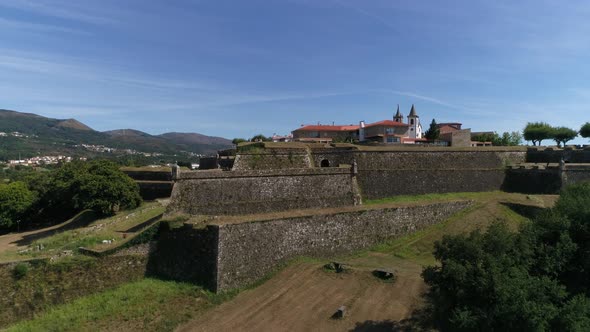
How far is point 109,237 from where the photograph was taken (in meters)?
22.5

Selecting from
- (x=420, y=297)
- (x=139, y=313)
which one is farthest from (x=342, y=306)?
(x=139, y=313)

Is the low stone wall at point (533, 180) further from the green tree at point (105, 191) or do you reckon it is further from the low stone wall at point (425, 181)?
the green tree at point (105, 191)

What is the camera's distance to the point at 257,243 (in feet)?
66.9

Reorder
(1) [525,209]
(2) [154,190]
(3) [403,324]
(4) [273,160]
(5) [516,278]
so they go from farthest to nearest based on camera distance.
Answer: (2) [154,190]
(4) [273,160]
(1) [525,209]
(3) [403,324]
(5) [516,278]

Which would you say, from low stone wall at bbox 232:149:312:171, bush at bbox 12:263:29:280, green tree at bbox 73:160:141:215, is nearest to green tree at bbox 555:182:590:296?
low stone wall at bbox 232:149:312:171

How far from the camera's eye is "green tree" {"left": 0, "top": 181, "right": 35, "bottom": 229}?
1341 inches

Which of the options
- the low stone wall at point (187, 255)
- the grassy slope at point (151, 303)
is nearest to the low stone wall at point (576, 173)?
the grassy slope at point (151, 303)

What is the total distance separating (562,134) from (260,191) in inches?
1720

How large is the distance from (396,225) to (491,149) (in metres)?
15.8

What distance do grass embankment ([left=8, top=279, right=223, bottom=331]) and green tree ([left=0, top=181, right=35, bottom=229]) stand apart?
2152cm

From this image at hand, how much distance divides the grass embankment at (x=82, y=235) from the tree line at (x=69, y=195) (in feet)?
4.01

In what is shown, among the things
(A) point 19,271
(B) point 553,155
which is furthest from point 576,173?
(A) point 19,271

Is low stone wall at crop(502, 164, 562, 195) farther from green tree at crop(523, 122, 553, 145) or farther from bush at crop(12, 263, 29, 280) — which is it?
bush at crop(12, 263, 29, 280)

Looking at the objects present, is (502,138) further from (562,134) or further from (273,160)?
(273,160)
